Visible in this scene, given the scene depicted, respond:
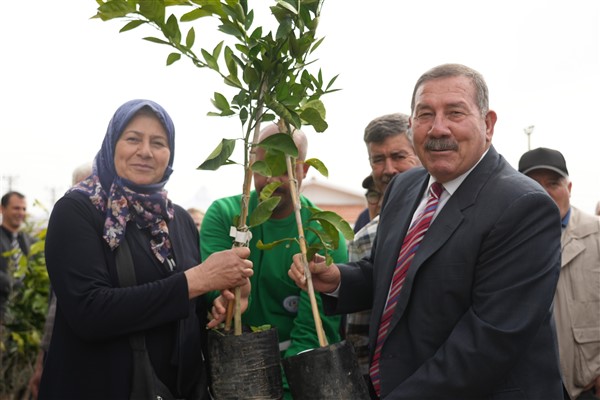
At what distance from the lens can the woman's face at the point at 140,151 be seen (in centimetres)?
266

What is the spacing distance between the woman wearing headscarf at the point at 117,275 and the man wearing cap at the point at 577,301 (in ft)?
7.10

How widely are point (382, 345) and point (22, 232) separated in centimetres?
534

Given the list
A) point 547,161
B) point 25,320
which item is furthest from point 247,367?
point 25,320

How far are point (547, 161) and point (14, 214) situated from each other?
5.92 meters

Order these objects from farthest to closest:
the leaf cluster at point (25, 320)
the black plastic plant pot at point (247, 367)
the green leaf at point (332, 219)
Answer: the leaf cluster at point (25, 320) → the green leaf at point (332, 219) → the black plastic plant pot at point (247, 367)

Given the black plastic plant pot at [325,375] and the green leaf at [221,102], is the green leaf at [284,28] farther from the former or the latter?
the black plastic plant pot at [325,375]

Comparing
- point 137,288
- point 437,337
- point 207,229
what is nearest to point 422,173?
point 437,337

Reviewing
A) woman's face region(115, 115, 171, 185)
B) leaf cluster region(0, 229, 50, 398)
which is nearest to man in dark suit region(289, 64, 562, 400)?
woman's face region(115, 115, 171, 185)

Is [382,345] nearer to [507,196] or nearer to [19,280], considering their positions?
[507,196]

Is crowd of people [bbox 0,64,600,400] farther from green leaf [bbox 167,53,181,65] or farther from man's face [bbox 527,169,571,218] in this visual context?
man's face [bbox 527,169,571,218]

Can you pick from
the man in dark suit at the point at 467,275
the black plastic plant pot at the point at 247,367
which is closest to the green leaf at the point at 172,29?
the man in dark suit at the point at 467,275

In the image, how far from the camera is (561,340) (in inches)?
141

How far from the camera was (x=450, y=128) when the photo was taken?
2371 mm

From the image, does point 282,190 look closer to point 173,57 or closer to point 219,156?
point 219,156
